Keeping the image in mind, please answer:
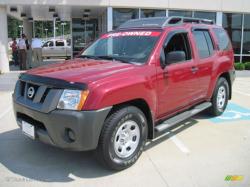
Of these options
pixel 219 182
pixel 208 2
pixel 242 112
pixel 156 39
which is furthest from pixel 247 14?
pixel 219 182

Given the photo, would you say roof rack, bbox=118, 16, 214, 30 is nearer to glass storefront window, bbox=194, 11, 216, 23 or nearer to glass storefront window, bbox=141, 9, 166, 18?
glass storefront window, bbox=141, 9, 166, 18

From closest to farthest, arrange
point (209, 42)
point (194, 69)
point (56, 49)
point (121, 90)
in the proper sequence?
point (121, 90) → point (194, 69) → point (209, 42) → point (56, 49)

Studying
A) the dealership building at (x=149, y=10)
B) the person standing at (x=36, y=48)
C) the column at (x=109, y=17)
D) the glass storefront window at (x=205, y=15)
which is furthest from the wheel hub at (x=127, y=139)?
the person standing at (x=36, y=48)

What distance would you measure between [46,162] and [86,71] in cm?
142

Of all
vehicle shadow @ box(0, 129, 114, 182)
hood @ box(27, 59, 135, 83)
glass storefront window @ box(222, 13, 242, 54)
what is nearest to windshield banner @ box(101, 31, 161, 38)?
hood @ box(27, 59, 135, 83)

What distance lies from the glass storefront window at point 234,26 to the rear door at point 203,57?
11.9 meters

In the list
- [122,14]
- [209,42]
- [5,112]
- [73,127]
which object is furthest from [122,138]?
[122,14]

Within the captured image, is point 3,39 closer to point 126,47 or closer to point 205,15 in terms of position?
point 205,15

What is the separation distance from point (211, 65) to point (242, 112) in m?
1.86

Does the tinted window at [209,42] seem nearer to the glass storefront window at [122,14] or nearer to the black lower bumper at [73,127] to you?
the black lower bumper at [73,127]

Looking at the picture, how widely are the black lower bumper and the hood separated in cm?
42

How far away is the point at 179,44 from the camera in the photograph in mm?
5465

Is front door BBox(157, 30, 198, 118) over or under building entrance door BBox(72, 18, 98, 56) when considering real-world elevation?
under

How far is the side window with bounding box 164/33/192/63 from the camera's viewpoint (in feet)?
16.9
